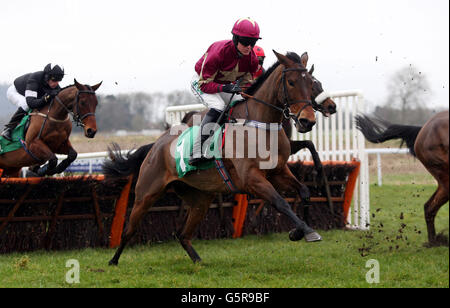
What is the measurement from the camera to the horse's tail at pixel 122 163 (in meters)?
6.73

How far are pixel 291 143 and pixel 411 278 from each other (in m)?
1.69

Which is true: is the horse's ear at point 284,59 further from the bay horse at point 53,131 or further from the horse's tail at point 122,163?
the bay horse at point 53,131

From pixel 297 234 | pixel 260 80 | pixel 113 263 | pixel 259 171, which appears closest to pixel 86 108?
pixel 113 263

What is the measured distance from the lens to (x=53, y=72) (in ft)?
24.7

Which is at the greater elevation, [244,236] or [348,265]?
[348,265]

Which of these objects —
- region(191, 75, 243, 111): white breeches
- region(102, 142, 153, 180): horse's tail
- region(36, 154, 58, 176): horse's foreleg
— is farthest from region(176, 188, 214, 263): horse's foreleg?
region(36, 154, 58, 176): horse's foreleg

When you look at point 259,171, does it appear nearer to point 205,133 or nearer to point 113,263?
point 205,133

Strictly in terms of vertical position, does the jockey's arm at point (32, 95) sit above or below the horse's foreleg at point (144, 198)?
above

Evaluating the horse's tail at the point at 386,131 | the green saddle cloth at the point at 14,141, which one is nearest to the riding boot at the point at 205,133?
the horse's tail at the point at 386,131

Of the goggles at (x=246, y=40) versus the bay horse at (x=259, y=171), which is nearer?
the bay horse at (x=259, y=171)

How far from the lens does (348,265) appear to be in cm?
541

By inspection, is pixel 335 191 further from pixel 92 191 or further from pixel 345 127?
pixel 92 191

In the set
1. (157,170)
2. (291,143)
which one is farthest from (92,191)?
(291,143)
